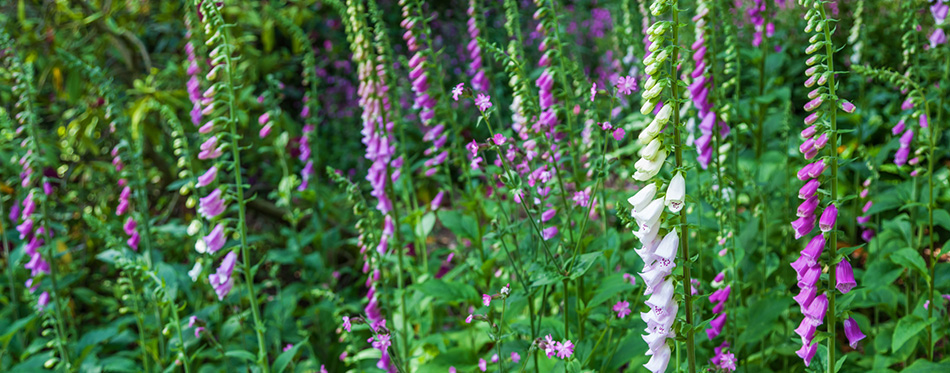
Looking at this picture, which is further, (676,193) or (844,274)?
(844,274)

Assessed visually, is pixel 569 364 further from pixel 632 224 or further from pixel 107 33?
pixel 107 33

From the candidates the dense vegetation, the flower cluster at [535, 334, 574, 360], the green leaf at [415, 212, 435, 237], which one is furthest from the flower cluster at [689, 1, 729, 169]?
the green leaf at [415, 212, 435, 237]

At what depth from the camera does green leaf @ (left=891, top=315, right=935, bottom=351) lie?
219cm

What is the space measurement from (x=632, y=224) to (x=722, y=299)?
715 mm

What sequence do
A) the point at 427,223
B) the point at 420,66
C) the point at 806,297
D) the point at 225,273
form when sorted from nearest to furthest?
the point at 806,297
the point at 225,273
the point at 420,66
the point at 427,223

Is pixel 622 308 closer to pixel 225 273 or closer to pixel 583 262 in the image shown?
pixel 583 262

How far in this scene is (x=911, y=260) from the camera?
2.34 metres

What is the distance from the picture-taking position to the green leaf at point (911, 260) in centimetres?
234

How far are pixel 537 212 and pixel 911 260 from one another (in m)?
1.31

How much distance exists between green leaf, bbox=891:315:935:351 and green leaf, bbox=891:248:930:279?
18 cm

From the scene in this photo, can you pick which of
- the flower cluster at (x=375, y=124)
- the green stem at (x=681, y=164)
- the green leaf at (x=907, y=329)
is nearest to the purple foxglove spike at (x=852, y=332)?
the green stem at (x=681, y=164)

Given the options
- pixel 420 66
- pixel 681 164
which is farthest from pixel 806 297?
pixel 420 66

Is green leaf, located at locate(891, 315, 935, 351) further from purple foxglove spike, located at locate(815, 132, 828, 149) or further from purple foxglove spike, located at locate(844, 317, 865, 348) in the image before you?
purple foxglove spike, located at locate(815, 132, 828, 149)

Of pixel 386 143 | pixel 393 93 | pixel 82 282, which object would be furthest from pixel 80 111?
pixel 386 143
